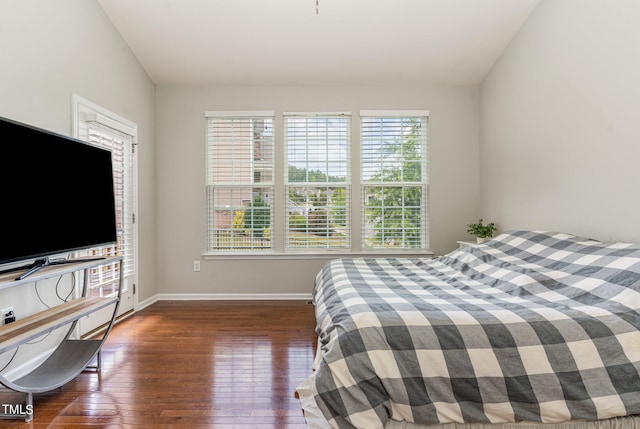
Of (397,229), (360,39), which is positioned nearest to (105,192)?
(360,39)

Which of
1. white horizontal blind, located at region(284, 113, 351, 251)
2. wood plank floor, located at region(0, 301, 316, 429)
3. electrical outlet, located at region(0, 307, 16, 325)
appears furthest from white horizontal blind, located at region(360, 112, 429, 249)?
electrical outlet, located at region(0, 307, 16, 325)

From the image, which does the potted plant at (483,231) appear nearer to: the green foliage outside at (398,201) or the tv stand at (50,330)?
the green foliage outside at (398,201)

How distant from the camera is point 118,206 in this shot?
3.12 metres

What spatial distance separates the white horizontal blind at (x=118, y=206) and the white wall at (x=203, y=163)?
0.55 meters

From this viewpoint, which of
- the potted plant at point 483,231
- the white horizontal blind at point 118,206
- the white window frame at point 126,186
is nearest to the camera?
the white window frame at point 126,186

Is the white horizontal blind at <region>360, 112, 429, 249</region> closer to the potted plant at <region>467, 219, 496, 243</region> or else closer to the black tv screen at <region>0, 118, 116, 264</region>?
the potted plant at <region>467, 219, 496, 243</region>

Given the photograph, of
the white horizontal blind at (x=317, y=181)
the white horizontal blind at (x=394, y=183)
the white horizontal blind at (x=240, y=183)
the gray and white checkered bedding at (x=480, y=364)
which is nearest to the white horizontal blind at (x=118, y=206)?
the white horizontal blind at (x=240, y=183)

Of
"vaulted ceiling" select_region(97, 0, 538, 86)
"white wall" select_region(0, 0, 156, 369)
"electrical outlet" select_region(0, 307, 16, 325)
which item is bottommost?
"electrical outlet" select_region(0, 307, 16, 325)

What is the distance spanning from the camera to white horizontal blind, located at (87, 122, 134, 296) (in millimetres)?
2785

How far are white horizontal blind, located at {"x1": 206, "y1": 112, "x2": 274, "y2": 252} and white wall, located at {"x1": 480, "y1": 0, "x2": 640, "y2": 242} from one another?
8.75 ft

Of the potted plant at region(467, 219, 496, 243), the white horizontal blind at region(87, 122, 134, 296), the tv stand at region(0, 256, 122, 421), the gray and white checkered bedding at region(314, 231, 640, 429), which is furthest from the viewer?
the potted plant at region(467, 219, 496, 243)

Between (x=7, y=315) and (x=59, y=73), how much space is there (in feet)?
5.76

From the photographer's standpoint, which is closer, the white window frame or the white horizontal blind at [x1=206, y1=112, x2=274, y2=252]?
the white window frame

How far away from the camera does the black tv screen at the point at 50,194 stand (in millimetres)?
1608
